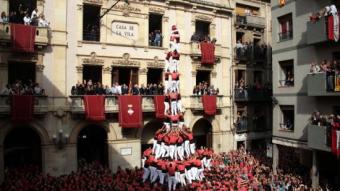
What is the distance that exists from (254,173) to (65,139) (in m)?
13.4

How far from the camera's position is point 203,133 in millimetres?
34688

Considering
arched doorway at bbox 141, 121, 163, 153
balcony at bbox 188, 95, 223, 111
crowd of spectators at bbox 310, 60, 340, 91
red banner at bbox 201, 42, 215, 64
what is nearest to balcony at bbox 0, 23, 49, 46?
arched doorway at bbox 141, 121, 163, 153

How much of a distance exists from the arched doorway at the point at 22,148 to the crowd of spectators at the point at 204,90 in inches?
518

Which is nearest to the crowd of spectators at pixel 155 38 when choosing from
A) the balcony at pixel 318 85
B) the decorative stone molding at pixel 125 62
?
the decorative stone molding at pixel 125 62

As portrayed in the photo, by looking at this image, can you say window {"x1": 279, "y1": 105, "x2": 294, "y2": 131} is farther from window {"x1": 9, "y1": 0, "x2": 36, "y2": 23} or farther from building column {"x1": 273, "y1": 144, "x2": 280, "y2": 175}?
window {"x1": 9, "y1": 0, "x2": 36, "y2": 23}

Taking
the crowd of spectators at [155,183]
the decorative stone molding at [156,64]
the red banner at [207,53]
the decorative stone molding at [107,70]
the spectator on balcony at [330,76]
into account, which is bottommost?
the crowd of spectators at [155,183]

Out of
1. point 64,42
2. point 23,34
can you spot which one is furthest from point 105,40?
point 23,34

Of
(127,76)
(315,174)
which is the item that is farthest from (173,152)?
(127,76)

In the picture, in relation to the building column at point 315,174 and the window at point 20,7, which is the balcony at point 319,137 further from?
the window at point 20,7

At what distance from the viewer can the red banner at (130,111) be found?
91.7ft

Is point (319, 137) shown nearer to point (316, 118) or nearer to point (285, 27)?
point (316, 118)

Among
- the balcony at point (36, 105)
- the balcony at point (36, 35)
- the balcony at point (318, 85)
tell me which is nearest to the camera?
the balcony at point (318, 85)

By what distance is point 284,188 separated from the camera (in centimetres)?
2300

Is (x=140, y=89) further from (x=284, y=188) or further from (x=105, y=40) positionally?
(x=284, y=188)
